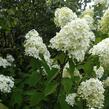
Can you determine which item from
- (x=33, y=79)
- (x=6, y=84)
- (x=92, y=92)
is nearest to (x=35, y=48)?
(x=33, y=79)

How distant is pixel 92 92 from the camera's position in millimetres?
3301

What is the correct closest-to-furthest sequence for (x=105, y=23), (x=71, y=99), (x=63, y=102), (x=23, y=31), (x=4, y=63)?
(x=63, y=102) < (x=71, y=99) < (x=4, y=63) < (x=105, y=23) < (x=23, y=31)

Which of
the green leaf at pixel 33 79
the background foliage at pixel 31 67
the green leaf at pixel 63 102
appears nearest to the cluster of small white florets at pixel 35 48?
the background foliage at pixel 31 67

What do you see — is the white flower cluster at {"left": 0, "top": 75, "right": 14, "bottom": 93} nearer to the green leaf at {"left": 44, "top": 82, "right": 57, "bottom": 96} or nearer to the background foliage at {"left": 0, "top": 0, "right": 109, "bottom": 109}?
the background foliage at {"left": 0, "top": 0, "right": 109, "bottom": 109}

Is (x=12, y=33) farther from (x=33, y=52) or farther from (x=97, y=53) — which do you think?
(x=97, y=53)

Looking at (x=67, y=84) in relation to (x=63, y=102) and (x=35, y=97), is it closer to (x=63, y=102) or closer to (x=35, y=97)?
(x=63, y=102)

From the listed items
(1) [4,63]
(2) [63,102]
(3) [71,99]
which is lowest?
(2) [63,102]

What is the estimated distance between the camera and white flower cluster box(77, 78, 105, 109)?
3311 mm

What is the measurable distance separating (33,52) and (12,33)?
1252 mm

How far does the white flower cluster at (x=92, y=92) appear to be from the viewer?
10.9ft

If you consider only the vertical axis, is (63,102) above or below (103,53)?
below

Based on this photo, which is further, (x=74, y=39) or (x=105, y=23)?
(x=105, y=23)

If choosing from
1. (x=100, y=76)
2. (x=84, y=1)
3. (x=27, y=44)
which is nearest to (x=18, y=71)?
(x=27, y=44)

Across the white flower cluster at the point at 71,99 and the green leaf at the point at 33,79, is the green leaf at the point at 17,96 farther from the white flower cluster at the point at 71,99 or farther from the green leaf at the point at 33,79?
the white flower cluster at the point at 71,99
